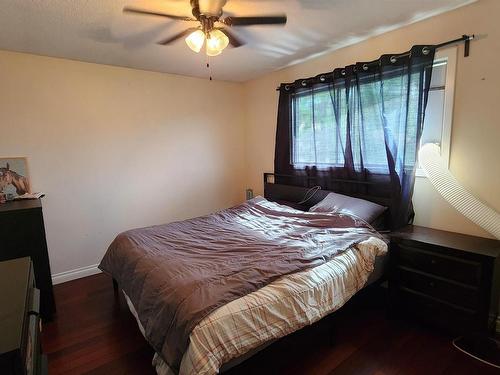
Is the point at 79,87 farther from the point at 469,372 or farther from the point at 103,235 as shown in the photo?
the point at 469,372

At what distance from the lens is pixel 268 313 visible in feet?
4.86

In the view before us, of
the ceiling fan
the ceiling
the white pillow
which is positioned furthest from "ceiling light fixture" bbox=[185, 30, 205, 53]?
the white pillow

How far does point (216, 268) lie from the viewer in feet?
5.72

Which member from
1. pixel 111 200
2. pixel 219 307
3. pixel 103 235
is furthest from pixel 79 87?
pixel 219 307

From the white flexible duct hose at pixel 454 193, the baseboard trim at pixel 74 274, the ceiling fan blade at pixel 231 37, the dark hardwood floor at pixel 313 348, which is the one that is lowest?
the dark hardwood floor at pixel 313 348

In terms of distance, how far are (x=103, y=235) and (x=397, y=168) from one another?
3211 mm

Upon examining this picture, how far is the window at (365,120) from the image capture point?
2.24 metres

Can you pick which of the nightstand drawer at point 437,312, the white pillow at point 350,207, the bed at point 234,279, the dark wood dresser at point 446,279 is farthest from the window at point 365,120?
the nightstand drawer at point 437,312

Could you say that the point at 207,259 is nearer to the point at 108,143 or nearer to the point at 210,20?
the point at 210,20

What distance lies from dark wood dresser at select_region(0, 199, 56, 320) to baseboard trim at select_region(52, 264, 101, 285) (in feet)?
2.47

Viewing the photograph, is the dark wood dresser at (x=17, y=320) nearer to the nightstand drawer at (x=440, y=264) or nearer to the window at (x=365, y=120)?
the nightstand drawer at (x=440, y=264)

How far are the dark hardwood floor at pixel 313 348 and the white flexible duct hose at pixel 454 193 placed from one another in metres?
0.89

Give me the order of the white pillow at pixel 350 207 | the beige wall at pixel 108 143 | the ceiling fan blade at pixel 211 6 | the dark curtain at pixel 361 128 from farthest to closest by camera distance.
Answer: the beige wall at pixel 108 143
the white pillow at pixel 350 207
the dark curtain at pixel 361 128
the ceiling fan blade at pixel 211 6

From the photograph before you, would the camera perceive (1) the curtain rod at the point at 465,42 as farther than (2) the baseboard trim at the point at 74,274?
No
